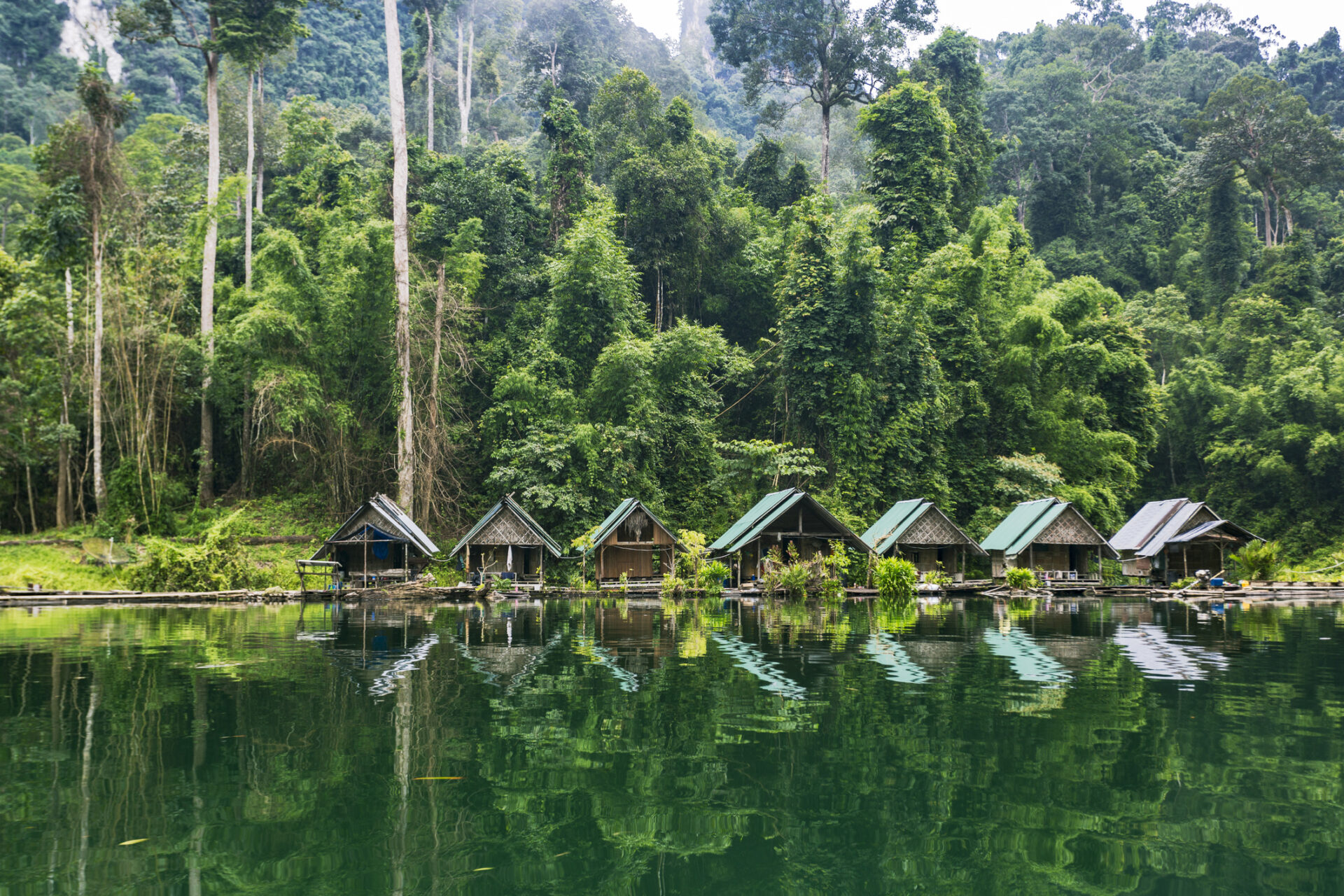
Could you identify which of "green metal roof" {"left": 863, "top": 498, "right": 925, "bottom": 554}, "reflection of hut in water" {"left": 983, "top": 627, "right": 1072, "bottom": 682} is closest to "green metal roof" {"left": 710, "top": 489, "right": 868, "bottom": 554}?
"green metal roof" {"left": 863, "top": 498, "right": 925, "bottom": 554}

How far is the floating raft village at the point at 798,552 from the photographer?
89.0 ft

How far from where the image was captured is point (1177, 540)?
31.0 metres

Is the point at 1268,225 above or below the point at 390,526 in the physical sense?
above

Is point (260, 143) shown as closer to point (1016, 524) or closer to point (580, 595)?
point (580, 595)

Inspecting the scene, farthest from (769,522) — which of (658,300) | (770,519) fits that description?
(658,300)

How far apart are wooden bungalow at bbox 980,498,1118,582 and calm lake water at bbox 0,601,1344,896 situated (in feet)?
56.1

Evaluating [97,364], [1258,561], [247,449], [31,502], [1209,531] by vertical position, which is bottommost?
[1258,561]

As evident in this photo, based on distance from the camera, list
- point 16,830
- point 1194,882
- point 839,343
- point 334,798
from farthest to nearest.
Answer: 1. point 839,343
2. point 334,798
3. point 16,830
4. point 1194,882

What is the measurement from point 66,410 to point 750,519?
22.1 metres

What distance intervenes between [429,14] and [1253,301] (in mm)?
43181

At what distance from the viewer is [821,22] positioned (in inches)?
1813

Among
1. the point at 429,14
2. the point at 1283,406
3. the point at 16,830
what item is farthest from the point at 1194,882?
the point at 429,14

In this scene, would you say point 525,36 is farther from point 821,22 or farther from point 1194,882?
point 1194,882

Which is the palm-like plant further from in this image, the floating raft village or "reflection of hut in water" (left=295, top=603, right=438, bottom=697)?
"reflection of hut in water" (left=295, top=603, right=438, bottom=697)
